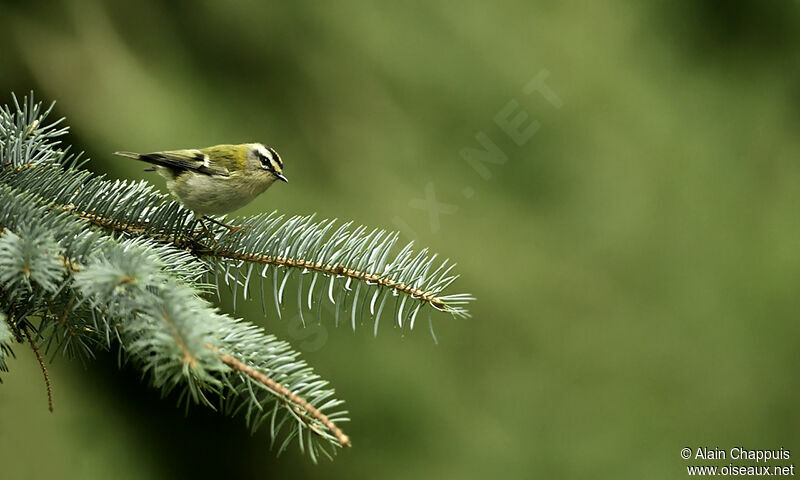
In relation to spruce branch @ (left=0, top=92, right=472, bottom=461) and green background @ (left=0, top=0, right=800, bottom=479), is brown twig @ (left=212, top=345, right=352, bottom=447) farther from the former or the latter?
green background @ (left=0, top=0, right=800, bottom=479)

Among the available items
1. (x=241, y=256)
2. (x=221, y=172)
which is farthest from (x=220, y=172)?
(x=241, y=256)

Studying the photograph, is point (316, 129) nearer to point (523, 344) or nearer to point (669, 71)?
point (523, 344)

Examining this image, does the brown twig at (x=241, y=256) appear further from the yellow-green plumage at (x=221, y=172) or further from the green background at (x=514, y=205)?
the green background at (x=514, y=205)

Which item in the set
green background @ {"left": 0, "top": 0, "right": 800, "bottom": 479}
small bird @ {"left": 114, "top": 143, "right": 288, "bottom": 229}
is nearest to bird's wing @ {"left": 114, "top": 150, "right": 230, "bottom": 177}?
small bird @ {"left": 114, "top": 143, "right": 288, "bottom": 229}

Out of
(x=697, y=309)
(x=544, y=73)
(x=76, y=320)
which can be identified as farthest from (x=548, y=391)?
(x=76, y=320)

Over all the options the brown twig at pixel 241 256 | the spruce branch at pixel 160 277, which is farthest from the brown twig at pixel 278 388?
the brown twig at pixel 241 256

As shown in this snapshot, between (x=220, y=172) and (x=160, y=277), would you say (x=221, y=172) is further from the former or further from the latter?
(x=160, y=277)
